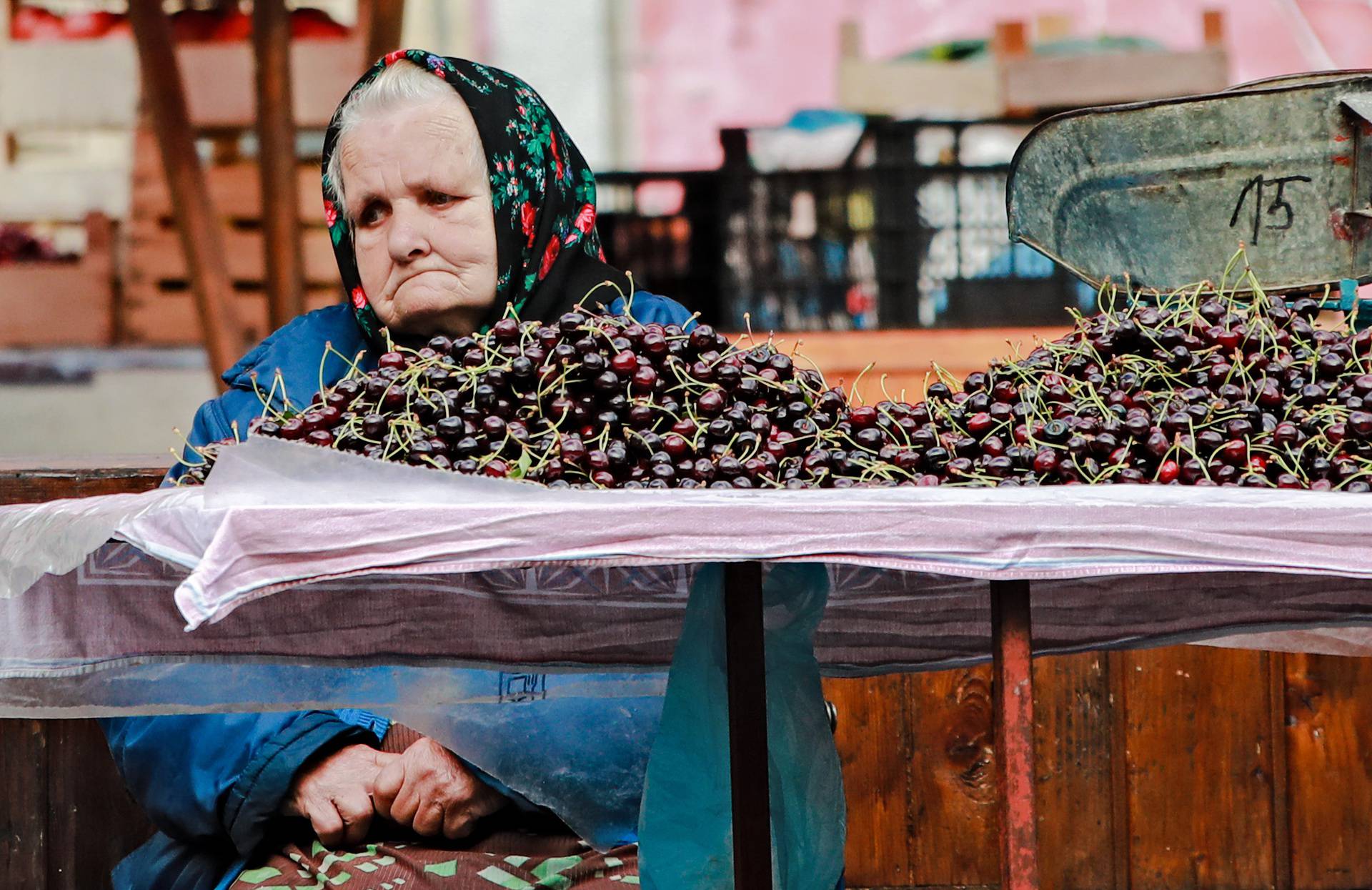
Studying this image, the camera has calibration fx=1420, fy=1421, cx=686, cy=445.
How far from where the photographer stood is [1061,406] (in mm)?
1278

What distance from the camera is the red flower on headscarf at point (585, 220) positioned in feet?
6.84

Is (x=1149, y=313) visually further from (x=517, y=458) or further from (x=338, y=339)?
(x=338, y=339)

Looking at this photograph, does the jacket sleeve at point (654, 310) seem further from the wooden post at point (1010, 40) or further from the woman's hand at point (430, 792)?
the wooden post at point (1010, 40)

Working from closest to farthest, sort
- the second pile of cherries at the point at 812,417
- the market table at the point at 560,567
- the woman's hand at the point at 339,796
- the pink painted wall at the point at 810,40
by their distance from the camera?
the market table at the point at 560,567 → the second pile of cherries at the point at 812,417 → the woman's hand at the point at 339,796 → the pink painted wall at the point at 810,40

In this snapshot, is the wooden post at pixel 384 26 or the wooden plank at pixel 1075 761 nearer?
the wooden plank at pixel 1075 761

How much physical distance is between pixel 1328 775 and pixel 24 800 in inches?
87.5

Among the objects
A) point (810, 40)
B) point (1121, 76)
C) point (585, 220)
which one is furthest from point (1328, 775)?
point (810, 40)

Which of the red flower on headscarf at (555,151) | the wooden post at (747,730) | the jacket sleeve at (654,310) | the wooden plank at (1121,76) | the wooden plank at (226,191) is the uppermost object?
the wooden plank at (1121,76)

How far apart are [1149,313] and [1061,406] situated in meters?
0.18

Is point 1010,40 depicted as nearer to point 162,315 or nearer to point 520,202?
point 162,315

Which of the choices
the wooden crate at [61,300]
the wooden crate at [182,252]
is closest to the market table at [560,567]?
the wooden crate at [182,252]

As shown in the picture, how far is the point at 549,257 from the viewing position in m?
2.01

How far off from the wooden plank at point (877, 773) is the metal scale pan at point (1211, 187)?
93 cm

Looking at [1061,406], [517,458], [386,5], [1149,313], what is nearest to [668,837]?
[517,458]
